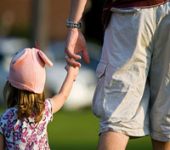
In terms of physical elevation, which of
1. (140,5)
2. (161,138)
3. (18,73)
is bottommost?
(161,138)

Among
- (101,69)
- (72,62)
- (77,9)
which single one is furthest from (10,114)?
(77,9)

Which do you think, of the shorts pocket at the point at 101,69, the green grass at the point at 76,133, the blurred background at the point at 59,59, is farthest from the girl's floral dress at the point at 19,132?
the green grass at the point at 76,133

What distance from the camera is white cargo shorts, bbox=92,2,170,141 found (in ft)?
20.5

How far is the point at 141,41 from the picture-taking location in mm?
6262

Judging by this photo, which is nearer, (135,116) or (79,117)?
(135,116)

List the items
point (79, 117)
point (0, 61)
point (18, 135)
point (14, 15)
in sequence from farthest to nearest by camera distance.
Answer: point (14, 15)
point (0, 61)
point (79, 117)
point (18, 135)

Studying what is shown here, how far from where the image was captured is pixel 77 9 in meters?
6.34

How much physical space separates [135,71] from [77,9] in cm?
52

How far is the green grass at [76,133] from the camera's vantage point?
13961 millimetres

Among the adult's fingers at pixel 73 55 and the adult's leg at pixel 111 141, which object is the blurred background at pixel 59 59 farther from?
the adult's leg at pixel 111 141

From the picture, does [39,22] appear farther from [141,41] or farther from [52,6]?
[141,41]

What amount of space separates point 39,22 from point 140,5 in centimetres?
1853

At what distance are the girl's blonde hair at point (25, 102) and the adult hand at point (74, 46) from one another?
0.99ft

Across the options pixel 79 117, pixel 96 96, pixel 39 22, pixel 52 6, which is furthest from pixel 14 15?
pixel 96 96
